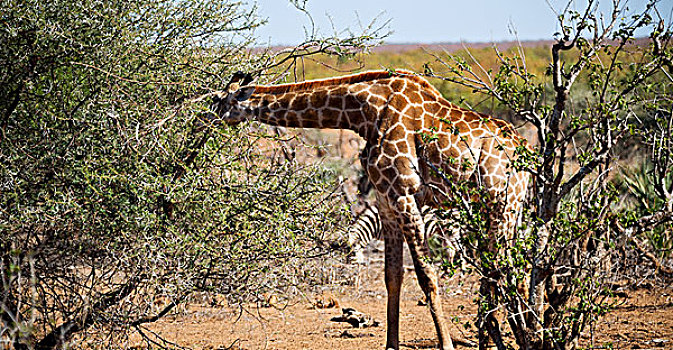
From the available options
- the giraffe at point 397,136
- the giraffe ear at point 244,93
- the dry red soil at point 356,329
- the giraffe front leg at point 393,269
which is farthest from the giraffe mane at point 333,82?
the dry red soil at point 356,329

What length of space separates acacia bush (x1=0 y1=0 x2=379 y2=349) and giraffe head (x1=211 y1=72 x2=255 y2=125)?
10.4 inches

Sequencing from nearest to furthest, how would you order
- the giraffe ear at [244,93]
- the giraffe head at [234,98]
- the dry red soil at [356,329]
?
the giraffe head at [234,98] → the giraffe ear at [244,93] → the dry red soil at [356,329]

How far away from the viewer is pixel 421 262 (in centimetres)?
535

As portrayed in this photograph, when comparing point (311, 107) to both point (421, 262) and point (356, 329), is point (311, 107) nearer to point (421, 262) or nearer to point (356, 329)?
point (421, 262)

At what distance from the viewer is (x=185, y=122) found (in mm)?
4562

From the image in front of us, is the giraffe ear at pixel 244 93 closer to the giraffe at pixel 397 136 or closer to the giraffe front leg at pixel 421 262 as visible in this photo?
the giraffe at pixel 397 136

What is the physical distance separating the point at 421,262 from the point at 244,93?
184 cm

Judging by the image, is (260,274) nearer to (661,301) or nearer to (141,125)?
(141,125)

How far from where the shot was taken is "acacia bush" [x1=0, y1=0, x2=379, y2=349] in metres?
4.21

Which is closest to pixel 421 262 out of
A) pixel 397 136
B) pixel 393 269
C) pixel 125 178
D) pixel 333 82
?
pixel 393 269

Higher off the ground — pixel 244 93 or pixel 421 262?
pixel 244 93

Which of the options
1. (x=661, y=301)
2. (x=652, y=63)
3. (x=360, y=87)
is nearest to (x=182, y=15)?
(x=360, y=87)

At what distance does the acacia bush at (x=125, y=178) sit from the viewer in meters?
4.21

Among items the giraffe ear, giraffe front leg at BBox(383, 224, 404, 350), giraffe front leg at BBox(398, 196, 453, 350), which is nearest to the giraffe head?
the giraffe ear
